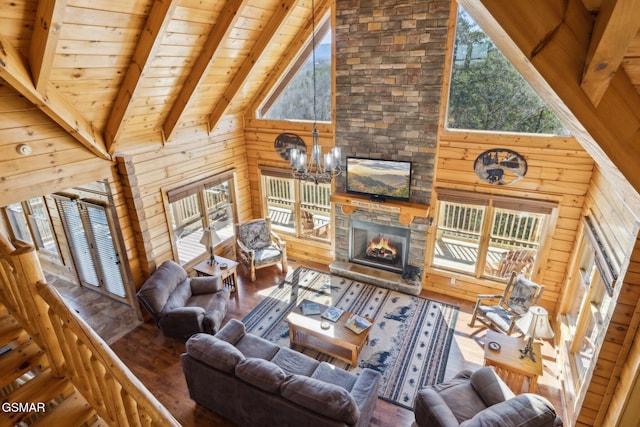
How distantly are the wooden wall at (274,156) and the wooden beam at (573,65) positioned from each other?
4.86m

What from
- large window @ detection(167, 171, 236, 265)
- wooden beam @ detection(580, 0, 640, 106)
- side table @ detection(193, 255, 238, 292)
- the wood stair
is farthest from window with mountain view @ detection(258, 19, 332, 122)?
the wood stair

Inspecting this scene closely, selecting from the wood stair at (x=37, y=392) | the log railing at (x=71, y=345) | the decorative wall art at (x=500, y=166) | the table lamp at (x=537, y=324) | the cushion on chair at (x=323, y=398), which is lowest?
the cushion on chair at (x=323, y=398)

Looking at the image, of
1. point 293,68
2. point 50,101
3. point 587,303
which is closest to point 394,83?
point 293,68

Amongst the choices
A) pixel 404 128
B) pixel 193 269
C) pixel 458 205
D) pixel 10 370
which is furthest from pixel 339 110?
pixel 10 370

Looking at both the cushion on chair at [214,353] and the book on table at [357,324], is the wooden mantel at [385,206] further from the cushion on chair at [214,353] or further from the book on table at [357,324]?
the cushion on chair at [214,353]

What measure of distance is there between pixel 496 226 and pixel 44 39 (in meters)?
5.93

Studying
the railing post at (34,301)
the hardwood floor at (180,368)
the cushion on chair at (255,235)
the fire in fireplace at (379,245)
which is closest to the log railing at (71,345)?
the railing post at (34,301)

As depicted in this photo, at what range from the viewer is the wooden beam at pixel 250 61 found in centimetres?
495

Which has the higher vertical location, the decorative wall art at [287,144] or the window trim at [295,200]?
the decorative wall art at [287,144]

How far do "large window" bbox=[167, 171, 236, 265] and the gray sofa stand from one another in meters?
2.82

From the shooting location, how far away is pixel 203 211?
659 centimetres

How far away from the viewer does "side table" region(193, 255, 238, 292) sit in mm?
6035

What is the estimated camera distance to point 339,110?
→ 597 cm

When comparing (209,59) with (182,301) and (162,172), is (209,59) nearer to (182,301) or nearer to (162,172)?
(162,172)
